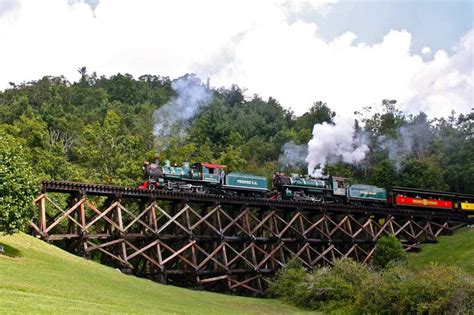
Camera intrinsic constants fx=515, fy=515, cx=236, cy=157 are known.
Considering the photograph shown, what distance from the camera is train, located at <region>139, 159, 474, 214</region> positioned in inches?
1344

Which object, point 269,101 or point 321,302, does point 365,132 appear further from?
point 321,302

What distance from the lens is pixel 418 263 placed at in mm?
36531

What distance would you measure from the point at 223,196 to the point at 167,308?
16.6m

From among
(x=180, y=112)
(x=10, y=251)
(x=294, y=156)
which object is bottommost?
(x=10, y=251)

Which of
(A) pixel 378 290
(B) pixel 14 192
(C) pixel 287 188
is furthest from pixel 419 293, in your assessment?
(C) pixel 287 188

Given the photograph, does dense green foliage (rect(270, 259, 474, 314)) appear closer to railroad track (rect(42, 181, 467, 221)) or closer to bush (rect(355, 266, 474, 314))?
bush (rect(355, 266, 474, 314))

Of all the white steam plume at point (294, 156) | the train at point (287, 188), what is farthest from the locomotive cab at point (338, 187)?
the white steam plume at point (294, 156)

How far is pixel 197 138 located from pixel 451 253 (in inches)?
1753

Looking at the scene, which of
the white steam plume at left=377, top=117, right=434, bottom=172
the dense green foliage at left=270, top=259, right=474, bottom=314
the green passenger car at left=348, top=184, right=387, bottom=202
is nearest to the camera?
the dense green foliage at left=270, top=259, right=474, bottom=314

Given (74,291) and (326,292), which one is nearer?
(74,291)

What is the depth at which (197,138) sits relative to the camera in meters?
74.2

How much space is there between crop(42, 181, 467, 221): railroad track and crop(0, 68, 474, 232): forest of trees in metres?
3.95

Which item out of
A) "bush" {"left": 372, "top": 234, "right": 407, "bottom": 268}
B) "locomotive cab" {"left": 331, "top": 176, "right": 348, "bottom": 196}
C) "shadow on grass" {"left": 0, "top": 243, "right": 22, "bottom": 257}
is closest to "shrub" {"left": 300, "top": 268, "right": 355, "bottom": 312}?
"bush" {"left": 372, "top": 234, "right": 407, "bottom": 268}

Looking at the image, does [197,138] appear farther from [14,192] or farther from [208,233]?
[14,192]
